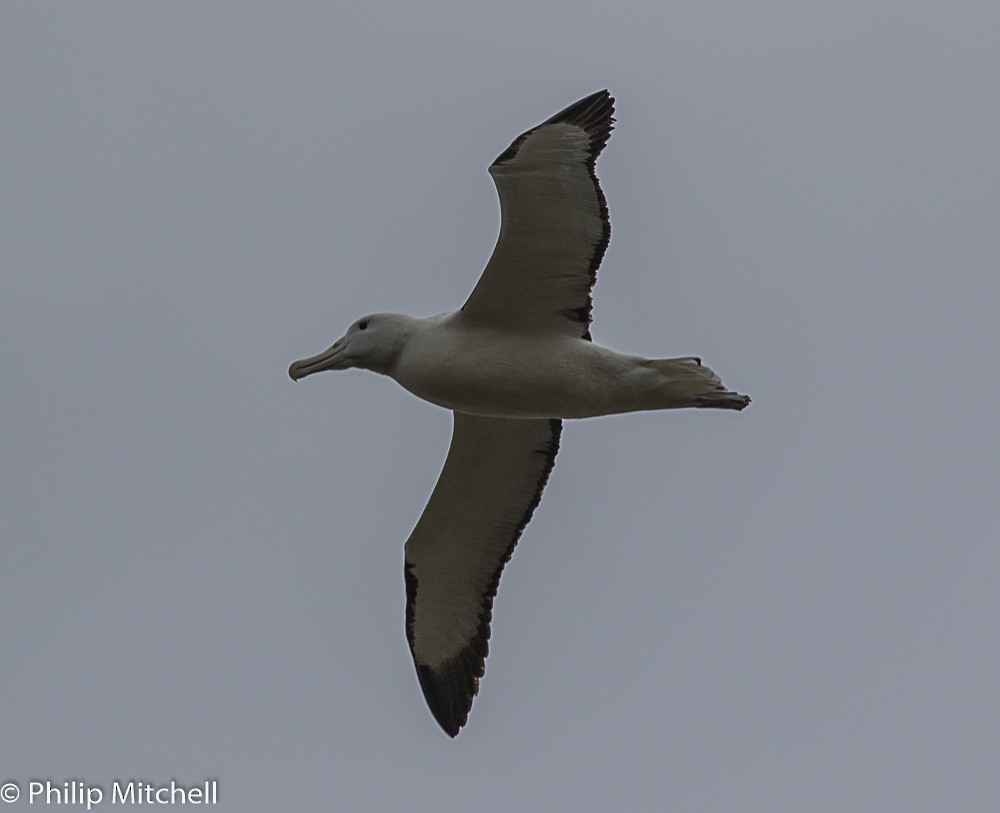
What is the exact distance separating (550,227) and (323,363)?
8.72 feet

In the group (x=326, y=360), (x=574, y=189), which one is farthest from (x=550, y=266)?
(x=326, y=360)

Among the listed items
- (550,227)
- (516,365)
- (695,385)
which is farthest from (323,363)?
(695,385)

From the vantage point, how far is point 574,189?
1322 cm

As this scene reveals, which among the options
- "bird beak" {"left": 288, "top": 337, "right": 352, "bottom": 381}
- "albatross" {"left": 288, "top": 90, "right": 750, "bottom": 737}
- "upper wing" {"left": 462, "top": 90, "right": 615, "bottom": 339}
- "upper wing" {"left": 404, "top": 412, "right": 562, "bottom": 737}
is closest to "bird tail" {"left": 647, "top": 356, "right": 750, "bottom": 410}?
"albatross" {"left": 288, "top": 90, "right": 750, "bottom": 737}

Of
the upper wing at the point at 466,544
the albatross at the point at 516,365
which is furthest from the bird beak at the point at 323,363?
the upper wing at the point at 466,544

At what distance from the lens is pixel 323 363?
1494cm

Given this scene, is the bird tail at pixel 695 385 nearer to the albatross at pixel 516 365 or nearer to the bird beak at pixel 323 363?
the albatross at pixel 516 365

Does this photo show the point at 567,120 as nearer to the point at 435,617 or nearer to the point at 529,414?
the point at 529,414

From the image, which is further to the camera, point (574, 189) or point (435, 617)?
point (435, 617)

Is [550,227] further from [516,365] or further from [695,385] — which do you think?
[695,385]

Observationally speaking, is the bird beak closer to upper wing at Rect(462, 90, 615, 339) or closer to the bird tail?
upper wing at Rect(462, 90, 615, 339)

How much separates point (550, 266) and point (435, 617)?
400 centimetres

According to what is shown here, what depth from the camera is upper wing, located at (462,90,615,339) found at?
A: 13.0m

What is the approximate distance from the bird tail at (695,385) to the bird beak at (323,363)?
9.49ft
